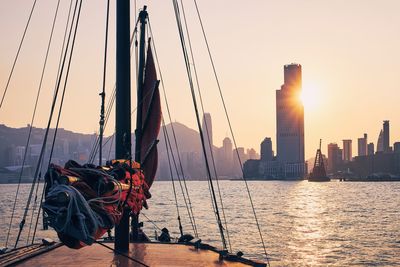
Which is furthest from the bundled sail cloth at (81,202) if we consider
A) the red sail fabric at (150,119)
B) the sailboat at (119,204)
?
the red sail fabric at (150,119)

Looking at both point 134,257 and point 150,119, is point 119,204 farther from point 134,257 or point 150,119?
point 150,119

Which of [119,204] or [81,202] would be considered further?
[119,204]

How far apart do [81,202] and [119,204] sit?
1701 millimetres

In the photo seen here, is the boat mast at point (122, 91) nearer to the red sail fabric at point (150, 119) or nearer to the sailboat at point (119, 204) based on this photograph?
the sailboat at point (119, 204)

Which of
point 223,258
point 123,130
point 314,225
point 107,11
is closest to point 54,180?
point 123,130

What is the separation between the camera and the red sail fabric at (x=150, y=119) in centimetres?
2472

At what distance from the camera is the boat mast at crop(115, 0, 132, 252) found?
14.8 meters

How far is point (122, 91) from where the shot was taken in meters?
15.0

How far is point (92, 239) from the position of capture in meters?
8.84

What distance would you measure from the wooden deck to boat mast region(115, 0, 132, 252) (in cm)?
77

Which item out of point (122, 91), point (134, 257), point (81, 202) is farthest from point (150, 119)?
point (81, 202)

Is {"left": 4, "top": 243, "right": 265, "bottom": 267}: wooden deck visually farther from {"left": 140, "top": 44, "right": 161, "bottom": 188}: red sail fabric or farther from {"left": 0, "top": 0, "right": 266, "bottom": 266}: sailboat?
{"left": 140, "top": 44, "right": 161, "bottom": 188}: red sail fabric

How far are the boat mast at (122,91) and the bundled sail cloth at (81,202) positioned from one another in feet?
11.5

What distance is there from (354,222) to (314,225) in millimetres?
9777
